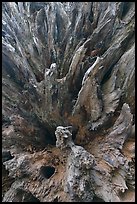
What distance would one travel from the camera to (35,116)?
204 cm

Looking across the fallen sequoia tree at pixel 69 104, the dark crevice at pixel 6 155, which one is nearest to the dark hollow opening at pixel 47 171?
the fallen sequoia tree at pixel 69 104

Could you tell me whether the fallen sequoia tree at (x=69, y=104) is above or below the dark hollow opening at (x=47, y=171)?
above

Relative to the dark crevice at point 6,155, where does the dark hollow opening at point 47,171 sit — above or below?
below

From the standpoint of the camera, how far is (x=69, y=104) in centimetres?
196

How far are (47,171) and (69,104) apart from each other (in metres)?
0.45

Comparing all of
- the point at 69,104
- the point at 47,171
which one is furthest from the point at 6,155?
the point at 69,104

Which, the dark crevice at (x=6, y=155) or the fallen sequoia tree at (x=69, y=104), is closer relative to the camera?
the fallen sequoia tree at (x=69, y=104)

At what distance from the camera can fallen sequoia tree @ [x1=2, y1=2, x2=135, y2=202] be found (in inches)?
66.1

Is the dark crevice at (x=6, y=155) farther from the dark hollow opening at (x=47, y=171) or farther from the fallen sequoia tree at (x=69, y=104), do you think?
the dark hollow opening at (x=47, y=171)

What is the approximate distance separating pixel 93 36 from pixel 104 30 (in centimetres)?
9

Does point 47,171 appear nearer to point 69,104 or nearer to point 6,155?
point 6,155

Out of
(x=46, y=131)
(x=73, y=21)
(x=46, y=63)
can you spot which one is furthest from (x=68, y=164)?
(x=73, y=21)

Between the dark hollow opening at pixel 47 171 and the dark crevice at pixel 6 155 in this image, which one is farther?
the dark crevice at pixel 6 155

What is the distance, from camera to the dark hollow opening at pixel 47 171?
1777 millimetres
